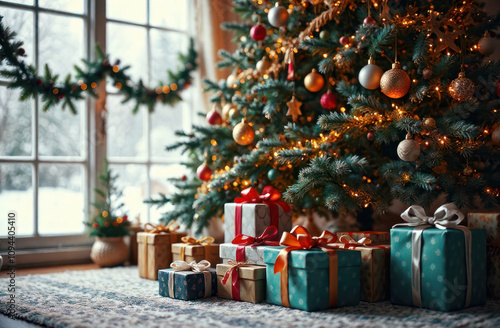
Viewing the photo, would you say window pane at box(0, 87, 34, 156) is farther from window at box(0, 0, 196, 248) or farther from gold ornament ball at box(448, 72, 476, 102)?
gold ornament ball at box(448, 72, 476, 102)

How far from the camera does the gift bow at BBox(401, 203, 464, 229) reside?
2.06 m

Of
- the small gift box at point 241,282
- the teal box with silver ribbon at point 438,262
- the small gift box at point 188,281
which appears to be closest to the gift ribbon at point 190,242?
the small gift box at point 188,281

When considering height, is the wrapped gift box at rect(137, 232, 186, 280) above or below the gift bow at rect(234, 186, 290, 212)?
below

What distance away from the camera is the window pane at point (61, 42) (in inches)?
143

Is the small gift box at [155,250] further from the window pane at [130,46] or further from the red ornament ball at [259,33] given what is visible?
the window pane at [130,46]

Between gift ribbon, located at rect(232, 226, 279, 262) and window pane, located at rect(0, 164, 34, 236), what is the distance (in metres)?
1.81

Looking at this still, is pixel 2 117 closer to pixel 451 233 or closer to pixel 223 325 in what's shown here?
pixel 223 325

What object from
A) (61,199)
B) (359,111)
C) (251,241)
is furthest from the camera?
(61,199)

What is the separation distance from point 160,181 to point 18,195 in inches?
39.5

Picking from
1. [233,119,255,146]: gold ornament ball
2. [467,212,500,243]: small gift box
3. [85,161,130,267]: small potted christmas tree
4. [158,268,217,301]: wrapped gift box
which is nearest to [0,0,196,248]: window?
[85,161,130,267]: small potted christmas tree

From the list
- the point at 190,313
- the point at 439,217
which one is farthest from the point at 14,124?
the point at 439,217

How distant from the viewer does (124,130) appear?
3.96 meters

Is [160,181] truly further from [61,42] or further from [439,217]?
[439,217]

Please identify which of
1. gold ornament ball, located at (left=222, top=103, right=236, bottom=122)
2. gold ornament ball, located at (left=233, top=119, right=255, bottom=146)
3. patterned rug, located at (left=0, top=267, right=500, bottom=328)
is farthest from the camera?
gold ornament ball, located at (left=222, top=103, right=236, bottom=122)
